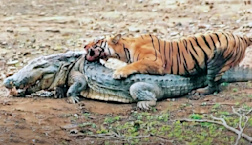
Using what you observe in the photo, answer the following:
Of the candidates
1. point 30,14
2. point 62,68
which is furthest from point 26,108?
point 30,14

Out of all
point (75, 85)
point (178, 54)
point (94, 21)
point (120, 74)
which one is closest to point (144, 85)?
point (120, 74)

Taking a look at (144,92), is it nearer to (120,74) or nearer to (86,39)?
(120,74)

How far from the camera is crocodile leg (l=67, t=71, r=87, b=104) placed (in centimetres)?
635

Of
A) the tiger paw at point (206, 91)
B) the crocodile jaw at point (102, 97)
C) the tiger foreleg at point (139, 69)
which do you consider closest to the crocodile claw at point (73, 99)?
the crocodile jaw at point (102, 97)

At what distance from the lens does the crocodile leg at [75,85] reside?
6.35 metres

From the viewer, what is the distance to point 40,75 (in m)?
6.48

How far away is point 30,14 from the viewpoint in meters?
11.2

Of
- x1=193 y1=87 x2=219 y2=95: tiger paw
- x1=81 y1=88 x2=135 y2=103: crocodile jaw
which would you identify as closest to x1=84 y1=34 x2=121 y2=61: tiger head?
x1=81 y1=88 x2=135 y2=103: crocodile jaw

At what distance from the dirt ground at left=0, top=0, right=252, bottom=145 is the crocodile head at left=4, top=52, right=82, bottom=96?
0.15m

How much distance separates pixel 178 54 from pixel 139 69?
57 cm

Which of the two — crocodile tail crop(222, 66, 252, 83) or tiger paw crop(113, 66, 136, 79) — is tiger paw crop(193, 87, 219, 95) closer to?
crocodile tail crop(222, 66, 252, 83)

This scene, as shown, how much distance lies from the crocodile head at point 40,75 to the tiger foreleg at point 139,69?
74cm

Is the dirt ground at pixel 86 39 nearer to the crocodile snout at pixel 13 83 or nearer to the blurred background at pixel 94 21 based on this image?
the blurred background at pixel 94 21

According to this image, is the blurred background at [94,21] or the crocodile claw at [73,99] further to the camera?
the blurred background at [94,21]
